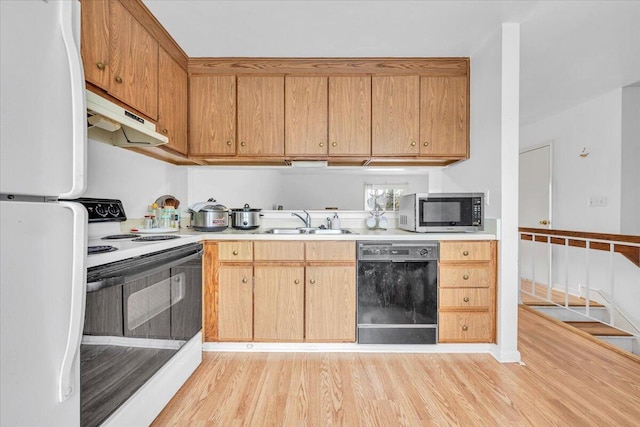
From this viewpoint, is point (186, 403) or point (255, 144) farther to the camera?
point (255, 144)

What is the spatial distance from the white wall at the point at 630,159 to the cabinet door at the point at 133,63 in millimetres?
4667

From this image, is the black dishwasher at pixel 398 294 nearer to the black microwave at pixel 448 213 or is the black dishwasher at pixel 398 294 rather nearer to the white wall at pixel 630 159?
the black microwave at pixel 448 213

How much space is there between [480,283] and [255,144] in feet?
6.74

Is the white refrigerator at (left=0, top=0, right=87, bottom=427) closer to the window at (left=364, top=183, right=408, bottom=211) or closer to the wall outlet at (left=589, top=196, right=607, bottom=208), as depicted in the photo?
the window at (left=364, top=183, right=408, bottom=211)

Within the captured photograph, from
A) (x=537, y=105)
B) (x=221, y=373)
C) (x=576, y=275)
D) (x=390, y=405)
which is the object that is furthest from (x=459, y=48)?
(x=576, y=275)

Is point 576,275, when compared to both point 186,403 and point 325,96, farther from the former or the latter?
point 186,403

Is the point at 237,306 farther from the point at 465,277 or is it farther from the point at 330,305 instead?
the point at 465,277

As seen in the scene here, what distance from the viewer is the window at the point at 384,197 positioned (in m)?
2.83

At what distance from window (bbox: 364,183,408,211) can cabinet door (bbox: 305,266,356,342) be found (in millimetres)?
913

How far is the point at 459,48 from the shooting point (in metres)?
2.31

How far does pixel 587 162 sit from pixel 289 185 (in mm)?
3691

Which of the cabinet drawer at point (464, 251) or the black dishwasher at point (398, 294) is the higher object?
the cabinet drawer at point (464, 251)

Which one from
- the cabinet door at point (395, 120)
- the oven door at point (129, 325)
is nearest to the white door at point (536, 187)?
the cabinet door at point (395, 120)

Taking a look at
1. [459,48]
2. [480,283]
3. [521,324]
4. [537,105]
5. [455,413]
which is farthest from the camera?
[537,105]
